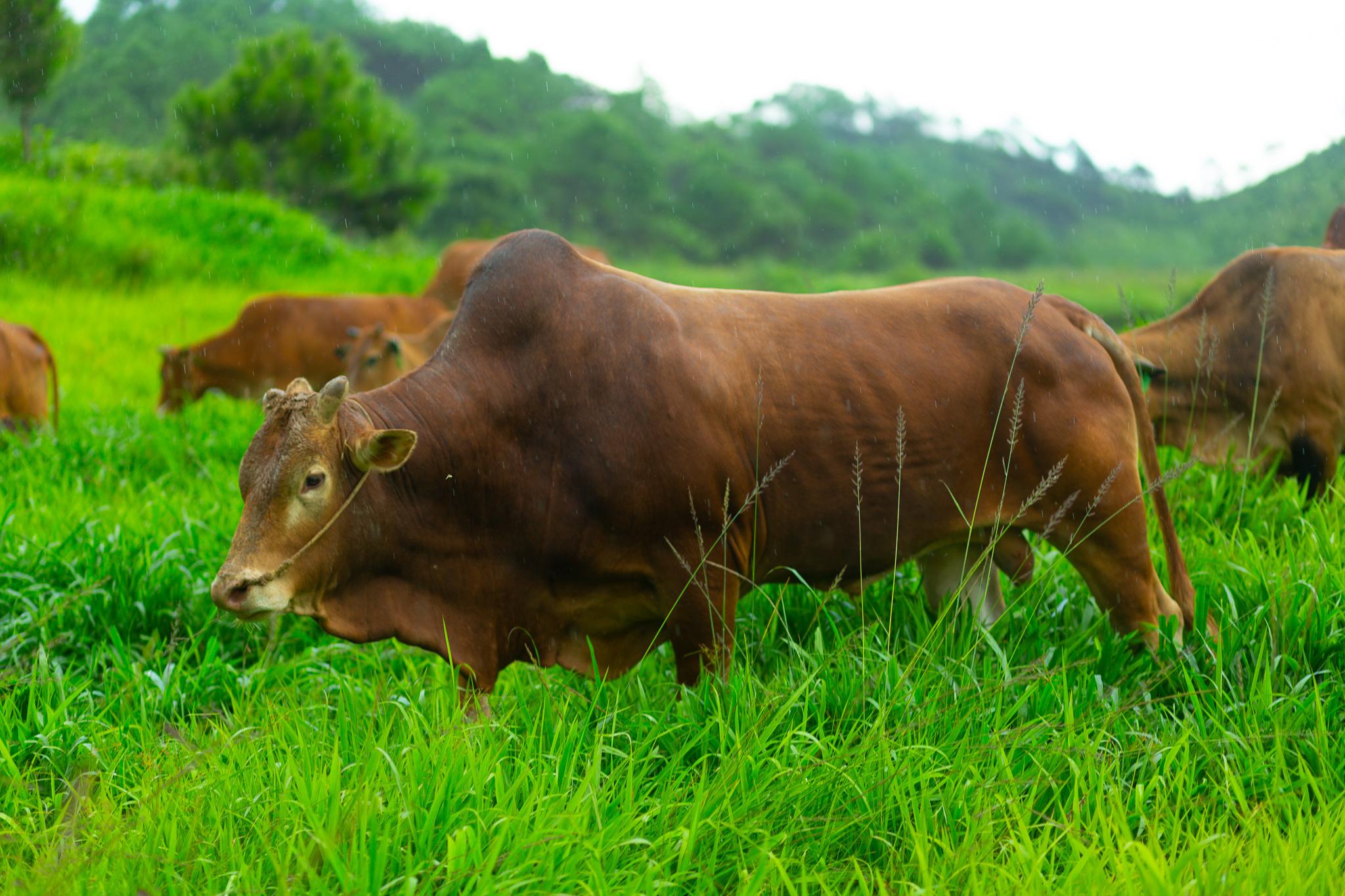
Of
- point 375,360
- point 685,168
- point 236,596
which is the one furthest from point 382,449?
point 685,168

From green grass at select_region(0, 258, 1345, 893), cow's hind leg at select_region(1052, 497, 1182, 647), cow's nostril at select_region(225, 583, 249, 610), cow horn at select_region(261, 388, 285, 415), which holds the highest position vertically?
cow horn at select_region(261, 388, 285, 415)

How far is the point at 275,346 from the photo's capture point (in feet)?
37.8

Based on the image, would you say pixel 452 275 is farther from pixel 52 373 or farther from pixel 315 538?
pixel 315 538

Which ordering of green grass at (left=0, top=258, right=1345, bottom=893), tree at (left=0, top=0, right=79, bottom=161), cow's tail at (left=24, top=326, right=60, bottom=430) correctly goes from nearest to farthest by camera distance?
green grass at (left=0, top=258, right=1345, bottom=893) → cow's tail at (left=24, top=326, right=60, bottom=430) → tree at (left=0, top=0, right=79, bottom=161)

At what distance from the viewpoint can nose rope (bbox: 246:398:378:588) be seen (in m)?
3.37

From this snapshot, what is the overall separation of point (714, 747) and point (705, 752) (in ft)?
0.13

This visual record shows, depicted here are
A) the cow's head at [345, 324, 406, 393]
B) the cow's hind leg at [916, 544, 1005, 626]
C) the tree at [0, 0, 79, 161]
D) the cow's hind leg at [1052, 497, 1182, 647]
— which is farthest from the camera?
the tree at [0, 0, 79, 161]

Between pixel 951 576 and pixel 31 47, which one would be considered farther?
pixel 31 47

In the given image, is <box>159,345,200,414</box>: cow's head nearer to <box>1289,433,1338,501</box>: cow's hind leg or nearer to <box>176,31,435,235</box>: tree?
<box>1289,433,1338,501</box>: cow's hind leg

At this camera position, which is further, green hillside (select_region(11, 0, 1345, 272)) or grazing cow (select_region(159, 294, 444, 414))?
green hillside (select_region(11, 0, 1345, 272))

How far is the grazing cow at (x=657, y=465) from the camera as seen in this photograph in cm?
358

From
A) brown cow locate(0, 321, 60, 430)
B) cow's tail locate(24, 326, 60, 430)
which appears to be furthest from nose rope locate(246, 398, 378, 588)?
cow's tail locate(24, 326, 60, 430)

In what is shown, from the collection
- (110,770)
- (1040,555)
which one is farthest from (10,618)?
(1040,555)

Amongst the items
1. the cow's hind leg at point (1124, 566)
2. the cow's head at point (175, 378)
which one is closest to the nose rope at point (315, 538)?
the cow's hind leg at point (1124, 566)
